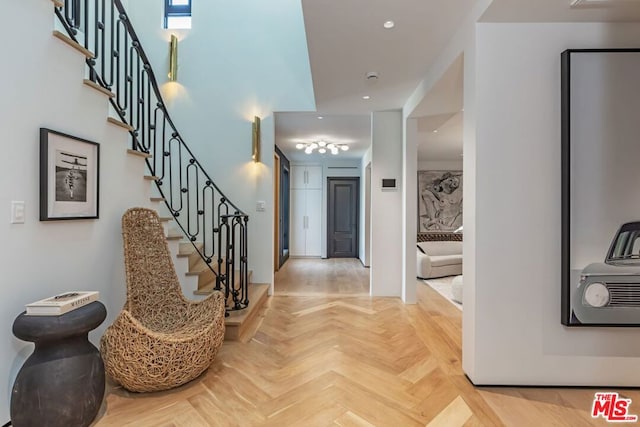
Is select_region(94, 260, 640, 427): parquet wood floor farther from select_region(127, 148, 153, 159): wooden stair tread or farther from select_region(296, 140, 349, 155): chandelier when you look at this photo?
select_region(296, 140, 349, 155): chandelier

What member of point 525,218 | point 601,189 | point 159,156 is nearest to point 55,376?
point 525,218

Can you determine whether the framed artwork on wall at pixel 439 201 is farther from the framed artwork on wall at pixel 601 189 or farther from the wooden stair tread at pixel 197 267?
the framed artwork on wall at pixel 601 189

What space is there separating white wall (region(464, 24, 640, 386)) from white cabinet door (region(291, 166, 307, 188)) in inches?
273

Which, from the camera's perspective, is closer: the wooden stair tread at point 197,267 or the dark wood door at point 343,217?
the wooden stair tread at point 197,267

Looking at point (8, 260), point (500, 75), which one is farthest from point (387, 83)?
point (8, 260)

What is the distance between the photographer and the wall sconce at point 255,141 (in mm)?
4715

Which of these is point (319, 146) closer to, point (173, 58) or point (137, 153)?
point (173, 58)

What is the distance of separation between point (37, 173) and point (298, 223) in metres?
7.19

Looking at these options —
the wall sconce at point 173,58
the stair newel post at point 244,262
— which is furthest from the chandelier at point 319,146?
the stair newel post at point 244,262

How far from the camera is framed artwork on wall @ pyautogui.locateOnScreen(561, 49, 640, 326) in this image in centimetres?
218

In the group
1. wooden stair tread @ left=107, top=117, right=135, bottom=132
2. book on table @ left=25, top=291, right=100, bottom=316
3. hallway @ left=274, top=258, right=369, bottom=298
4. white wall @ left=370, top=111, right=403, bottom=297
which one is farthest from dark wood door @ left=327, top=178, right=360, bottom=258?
book on table @ left=25, top=291, right=100, bottom=316

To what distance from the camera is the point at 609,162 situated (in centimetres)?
219

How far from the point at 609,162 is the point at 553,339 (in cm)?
119

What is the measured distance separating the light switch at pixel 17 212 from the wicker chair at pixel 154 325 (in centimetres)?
76
